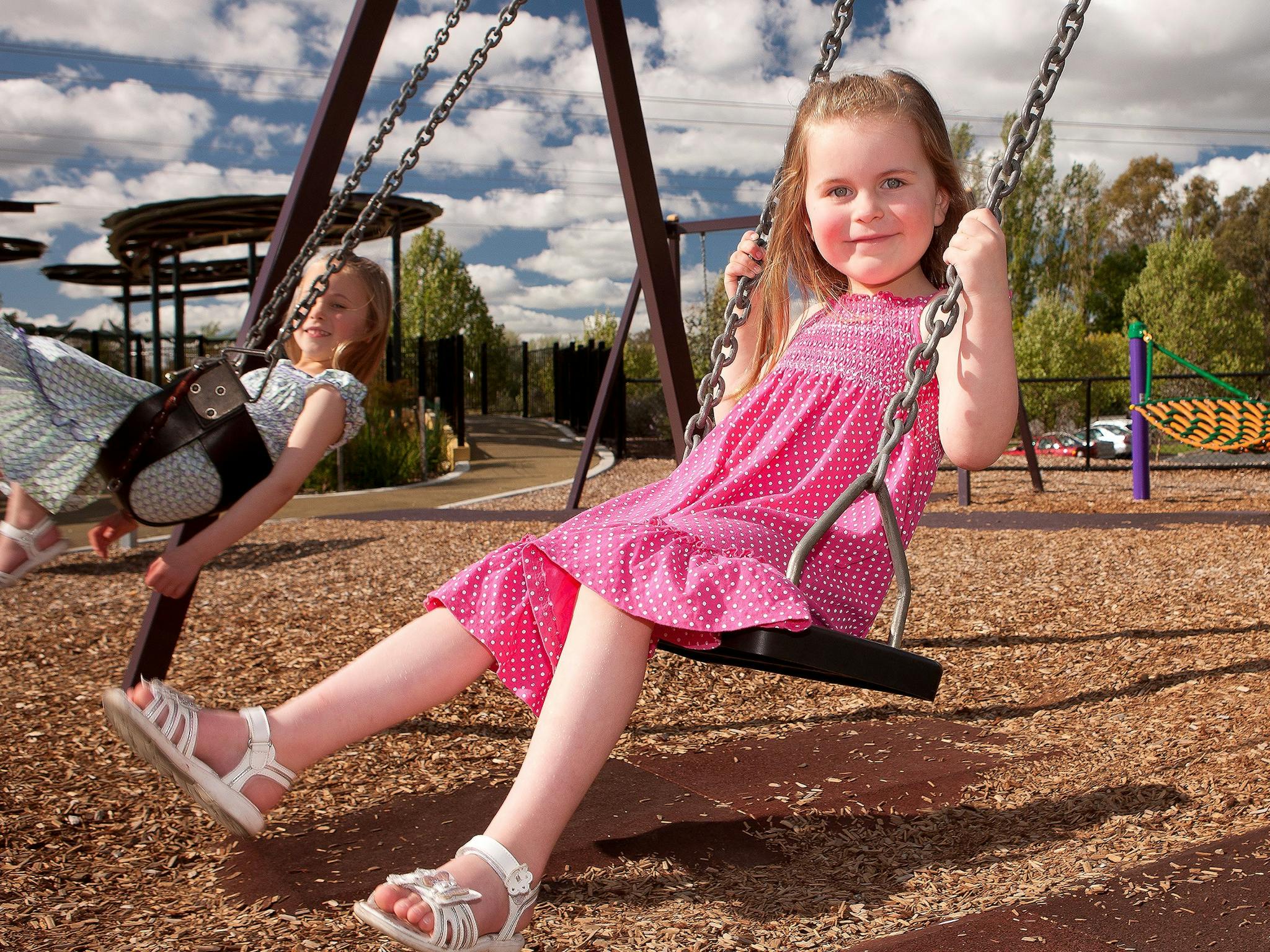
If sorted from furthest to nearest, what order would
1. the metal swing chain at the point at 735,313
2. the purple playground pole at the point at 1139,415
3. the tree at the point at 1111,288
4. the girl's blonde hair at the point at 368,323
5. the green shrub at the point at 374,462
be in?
the tree at the point at 1111,288 → the green shrub at the point at 374,462 → the purple playground pole at the point at 1139,415 → the girl's blonde hair at the point at 368,323 → the metal swing chain at the point at 735,313

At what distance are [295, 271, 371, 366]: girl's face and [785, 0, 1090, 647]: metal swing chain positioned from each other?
1850mm

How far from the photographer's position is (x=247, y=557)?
5.88 meters

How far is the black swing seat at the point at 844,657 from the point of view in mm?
1380

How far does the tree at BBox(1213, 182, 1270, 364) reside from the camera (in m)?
35.9

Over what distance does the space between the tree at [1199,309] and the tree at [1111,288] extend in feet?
27.4

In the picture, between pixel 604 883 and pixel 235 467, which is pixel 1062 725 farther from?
pixel 235 467

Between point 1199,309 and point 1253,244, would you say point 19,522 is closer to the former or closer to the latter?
point 1199,309

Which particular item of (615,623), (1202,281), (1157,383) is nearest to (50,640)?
(615,623)

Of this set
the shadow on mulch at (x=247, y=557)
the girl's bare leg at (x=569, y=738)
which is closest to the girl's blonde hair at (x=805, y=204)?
the girl's bare leg at (x=569, y=738)

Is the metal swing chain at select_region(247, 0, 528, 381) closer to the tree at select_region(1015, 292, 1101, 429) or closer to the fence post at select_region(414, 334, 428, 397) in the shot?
the fence post at select_region(414, 334, 428, 397)

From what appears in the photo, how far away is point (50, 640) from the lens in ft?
12.9

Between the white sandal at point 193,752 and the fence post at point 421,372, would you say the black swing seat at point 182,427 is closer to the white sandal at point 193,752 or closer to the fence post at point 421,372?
the white sandal at point 193,752

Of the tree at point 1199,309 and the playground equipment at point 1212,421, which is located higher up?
the tree at point 1199,309

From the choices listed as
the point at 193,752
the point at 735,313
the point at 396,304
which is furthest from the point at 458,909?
the point at 396,304
